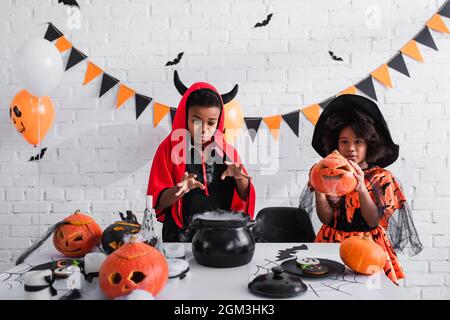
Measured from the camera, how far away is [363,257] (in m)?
1.19

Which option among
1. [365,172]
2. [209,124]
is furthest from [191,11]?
[365,172]

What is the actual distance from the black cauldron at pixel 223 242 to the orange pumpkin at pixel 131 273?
212mm

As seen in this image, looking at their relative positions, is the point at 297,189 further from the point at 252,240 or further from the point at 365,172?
the point at 252,240

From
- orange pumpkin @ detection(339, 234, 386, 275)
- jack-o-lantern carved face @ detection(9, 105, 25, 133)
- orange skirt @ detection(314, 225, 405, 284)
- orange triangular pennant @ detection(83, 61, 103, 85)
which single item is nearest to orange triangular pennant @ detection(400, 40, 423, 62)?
orange skirt @ detection(314, 225, 405, 284)

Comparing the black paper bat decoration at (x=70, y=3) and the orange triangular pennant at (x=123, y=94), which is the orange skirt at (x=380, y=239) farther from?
the black paper bat decoration at (x=70, y=3)

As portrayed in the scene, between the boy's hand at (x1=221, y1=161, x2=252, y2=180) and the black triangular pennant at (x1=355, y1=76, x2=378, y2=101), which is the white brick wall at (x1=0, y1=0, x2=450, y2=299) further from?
the boy's hand at (x1=221, y1=161, x2=252, y2=180)

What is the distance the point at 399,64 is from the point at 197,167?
4.41ft

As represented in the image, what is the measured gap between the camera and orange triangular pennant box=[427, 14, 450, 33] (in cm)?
244

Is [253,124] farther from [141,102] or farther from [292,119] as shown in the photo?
[141,102]

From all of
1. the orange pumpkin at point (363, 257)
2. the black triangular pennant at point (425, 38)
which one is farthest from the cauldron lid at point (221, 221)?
the black triangular pennant at point (425, 38)

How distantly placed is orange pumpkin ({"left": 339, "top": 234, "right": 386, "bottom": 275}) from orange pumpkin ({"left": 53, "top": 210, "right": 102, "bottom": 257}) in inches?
31.2
